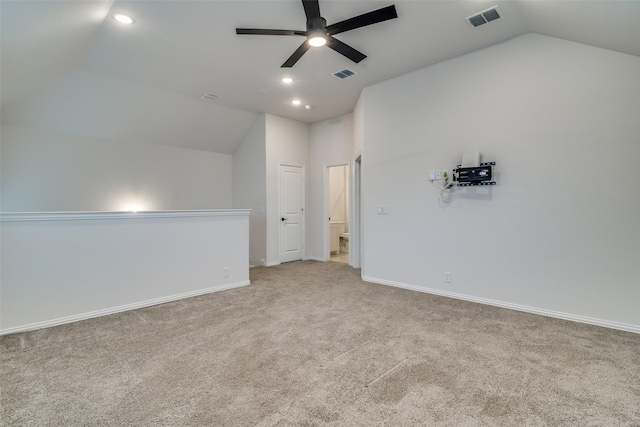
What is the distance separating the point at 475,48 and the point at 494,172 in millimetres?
1489

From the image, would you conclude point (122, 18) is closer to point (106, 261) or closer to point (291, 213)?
point (106, 261)

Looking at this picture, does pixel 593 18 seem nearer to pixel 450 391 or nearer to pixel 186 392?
pixel 450 391

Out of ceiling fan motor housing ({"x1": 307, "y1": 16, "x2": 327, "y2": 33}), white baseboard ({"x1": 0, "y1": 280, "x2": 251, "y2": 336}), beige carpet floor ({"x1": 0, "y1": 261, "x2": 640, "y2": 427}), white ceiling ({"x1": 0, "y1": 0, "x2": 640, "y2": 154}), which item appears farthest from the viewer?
white baseboard ({"x1": 0, "y1": 280, "x2": 251, "y2": 336})

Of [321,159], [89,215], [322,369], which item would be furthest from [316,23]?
[321,159]

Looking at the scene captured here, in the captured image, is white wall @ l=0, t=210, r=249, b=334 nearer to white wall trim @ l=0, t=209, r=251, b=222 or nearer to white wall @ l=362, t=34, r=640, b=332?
white wall trim @ l=0, t=209, r=251, b=222

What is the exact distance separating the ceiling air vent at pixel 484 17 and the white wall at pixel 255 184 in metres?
3.95

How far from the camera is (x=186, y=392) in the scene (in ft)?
6.06

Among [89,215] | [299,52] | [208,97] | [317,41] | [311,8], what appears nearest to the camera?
[311,8]

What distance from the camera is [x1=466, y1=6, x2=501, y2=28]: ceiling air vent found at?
9.31ft

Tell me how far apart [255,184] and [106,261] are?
3.33m

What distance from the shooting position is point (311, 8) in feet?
7.92

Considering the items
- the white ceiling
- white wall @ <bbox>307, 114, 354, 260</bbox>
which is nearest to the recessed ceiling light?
the white ceiling

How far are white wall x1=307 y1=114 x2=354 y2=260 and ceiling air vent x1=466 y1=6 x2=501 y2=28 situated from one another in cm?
308

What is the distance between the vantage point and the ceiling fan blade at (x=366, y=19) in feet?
7.88
